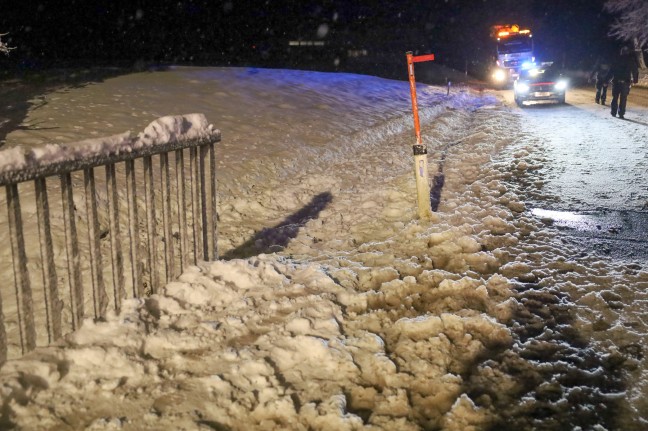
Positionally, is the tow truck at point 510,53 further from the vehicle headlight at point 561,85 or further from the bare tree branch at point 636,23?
the vehicle headlight at point 561,85

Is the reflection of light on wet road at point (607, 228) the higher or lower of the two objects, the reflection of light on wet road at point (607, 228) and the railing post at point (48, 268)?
the lower

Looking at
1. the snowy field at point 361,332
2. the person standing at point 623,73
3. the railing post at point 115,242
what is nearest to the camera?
the snowy field at point 361,332

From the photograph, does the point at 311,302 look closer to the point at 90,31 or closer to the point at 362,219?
the point at 362,219

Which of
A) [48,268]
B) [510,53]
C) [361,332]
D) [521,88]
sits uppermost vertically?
[510,53]

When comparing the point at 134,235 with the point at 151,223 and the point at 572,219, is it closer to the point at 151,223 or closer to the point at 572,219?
the point at 151,223

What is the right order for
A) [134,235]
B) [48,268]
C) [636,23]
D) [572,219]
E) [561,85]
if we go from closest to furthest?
1. [48,268]
2. [134,235]
3. [572,219]
4. [561,85]
5. [636,23]

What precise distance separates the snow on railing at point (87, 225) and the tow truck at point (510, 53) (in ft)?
103

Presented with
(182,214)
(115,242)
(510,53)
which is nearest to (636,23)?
(510,53)

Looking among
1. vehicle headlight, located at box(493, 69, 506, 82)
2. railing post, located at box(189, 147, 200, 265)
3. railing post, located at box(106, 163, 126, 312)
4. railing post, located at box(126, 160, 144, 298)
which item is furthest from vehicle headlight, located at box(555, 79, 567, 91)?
railing post, located at box(106, 163, 126, 312)

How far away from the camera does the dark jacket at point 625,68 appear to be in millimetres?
15336

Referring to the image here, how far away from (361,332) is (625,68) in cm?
1509

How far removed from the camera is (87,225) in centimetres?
437

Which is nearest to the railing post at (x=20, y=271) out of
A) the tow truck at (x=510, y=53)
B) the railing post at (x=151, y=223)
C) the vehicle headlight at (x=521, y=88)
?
the railing post at (x=151, y=223)

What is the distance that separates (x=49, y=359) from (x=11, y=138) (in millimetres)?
5213
